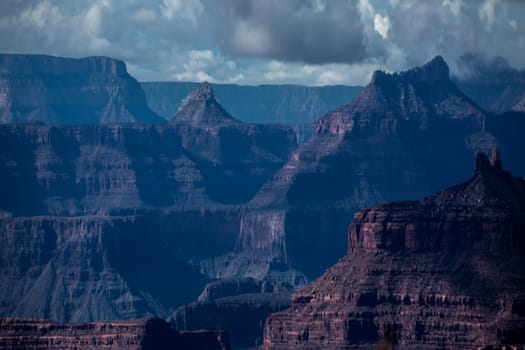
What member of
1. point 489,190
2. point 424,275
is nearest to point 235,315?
point 424,275

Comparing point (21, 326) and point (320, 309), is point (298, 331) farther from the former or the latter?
point (21, 326)

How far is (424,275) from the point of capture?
157625 mm

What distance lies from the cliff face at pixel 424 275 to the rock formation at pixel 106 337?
15.8ft

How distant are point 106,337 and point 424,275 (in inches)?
680

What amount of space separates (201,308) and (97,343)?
3053 centimetres

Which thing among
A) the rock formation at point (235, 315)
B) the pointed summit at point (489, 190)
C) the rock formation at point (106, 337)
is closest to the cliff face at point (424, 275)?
the pointed summit at point (489, 190)

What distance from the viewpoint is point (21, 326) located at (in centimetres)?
15888

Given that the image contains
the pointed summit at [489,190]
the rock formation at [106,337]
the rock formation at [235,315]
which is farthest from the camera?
the rock formation at [235,315]

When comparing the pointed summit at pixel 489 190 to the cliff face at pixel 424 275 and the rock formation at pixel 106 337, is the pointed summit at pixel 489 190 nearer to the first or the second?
the cliff face at pixel 424 275

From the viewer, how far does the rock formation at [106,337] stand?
156 m

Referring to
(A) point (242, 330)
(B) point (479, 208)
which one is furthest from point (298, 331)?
(A) point (242, 330)

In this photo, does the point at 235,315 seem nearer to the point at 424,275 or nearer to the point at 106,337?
the point at 106,337

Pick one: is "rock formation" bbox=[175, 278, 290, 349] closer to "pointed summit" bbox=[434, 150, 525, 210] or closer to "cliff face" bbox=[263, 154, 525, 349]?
"cliff face" bbox=[263, 154, 525, 349]

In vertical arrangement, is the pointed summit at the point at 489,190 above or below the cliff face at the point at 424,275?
above
